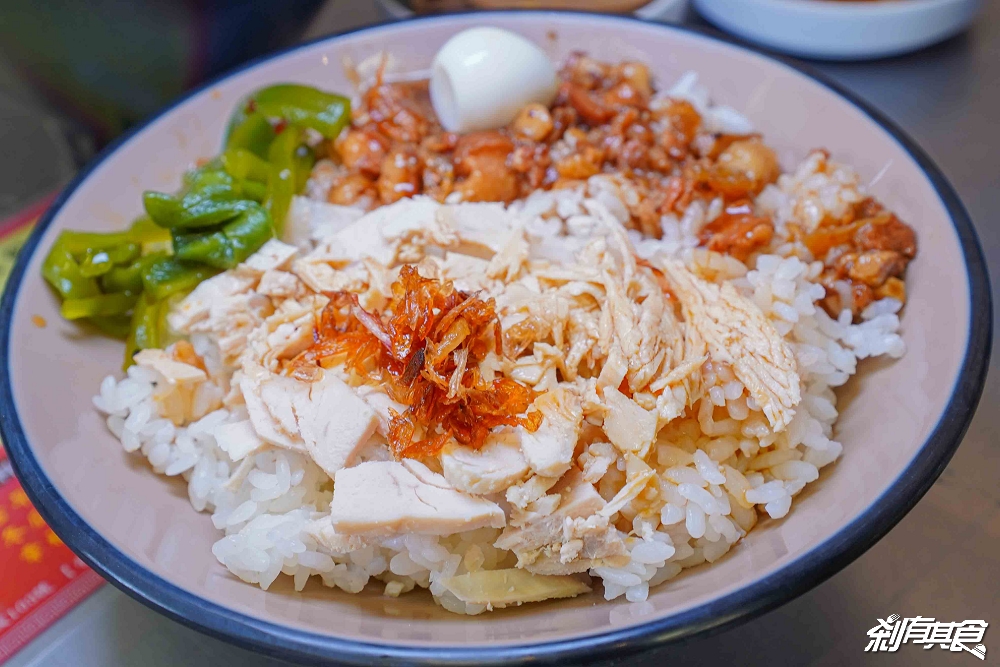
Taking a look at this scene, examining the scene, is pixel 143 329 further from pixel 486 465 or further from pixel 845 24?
pixel 845 24

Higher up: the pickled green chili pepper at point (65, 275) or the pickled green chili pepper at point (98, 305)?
the pickled green chili pepper at point (65, 275)

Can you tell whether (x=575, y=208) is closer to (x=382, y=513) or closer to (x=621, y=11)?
(x=382, y=513)

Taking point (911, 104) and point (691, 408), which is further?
point (911, 104)

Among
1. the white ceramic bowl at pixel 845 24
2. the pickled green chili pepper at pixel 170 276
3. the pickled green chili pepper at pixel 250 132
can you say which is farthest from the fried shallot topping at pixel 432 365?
the white ceramic bowl at pixel 845 24

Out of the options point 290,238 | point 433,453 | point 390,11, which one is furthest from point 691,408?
point 390,11

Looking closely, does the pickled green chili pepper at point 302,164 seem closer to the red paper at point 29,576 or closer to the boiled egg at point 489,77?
the boiled egg at point 489,77

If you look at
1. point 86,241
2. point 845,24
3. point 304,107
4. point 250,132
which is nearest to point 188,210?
point 86,241
